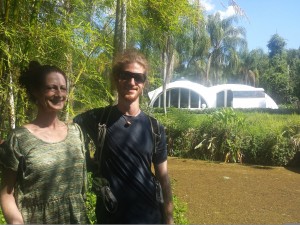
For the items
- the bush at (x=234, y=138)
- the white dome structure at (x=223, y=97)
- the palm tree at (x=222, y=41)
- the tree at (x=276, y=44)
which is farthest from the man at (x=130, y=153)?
the tree at (x=276, y=44)

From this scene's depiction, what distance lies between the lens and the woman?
54.2 inches

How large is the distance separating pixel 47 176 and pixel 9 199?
0.15 meters

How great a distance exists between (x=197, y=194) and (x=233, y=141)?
13.5 feet

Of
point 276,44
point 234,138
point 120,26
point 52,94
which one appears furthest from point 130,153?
point 276,44

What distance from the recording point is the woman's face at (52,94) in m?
1.46

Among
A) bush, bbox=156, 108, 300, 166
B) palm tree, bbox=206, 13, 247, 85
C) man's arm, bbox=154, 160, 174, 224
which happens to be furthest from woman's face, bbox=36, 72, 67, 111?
palm tree, bbox=206, 13, 247, 85

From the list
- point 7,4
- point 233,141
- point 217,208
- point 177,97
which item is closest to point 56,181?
point 7,4

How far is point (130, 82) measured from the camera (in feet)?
5.35

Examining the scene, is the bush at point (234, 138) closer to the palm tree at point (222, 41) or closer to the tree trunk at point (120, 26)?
the tree trunk at point (120, 26)

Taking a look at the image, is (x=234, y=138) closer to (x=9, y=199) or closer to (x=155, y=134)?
(x=155, y=134)

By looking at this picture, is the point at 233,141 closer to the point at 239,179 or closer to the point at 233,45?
the point at 239,179

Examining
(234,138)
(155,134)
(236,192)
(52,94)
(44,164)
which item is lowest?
(236,192)

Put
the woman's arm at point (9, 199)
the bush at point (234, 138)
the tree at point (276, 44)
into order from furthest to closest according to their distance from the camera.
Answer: the tree at point (276, 44) < the bush at point (234, 138) < the woman's arm at point (9, 199)

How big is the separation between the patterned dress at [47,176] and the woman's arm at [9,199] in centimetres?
2
